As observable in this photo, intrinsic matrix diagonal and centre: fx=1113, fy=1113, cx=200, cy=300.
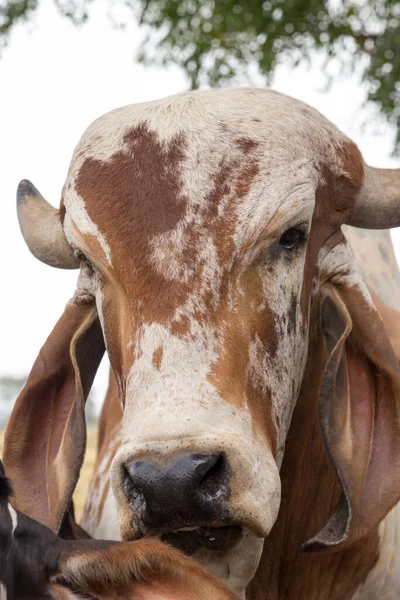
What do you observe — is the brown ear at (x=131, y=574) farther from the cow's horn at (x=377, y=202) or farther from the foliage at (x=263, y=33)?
the foliage at (x=263, y=33)

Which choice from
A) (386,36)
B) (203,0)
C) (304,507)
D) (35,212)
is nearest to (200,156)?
(35,212)

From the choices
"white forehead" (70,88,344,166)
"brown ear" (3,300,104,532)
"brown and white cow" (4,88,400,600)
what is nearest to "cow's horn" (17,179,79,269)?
"brown and white cow" (4,88,400,600)

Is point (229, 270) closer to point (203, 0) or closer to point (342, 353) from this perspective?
point (342, 353)

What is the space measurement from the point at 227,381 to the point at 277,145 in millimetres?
901

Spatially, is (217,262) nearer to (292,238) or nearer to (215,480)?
(292,238)

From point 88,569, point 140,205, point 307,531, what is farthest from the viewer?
point 307,531

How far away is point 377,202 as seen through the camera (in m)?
4.28

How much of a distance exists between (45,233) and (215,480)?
158 cm

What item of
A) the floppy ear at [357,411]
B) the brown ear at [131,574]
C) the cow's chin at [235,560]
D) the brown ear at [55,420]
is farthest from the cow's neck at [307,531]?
the brown ear at [131,574]

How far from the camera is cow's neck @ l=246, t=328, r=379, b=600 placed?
429cm

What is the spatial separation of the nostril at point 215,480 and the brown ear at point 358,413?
2.41 feet

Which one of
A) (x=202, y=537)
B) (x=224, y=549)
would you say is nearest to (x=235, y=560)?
(x=224, y=549)

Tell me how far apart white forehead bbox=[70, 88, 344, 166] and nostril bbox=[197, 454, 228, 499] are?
1.16 m

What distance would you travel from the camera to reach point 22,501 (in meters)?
4.42
